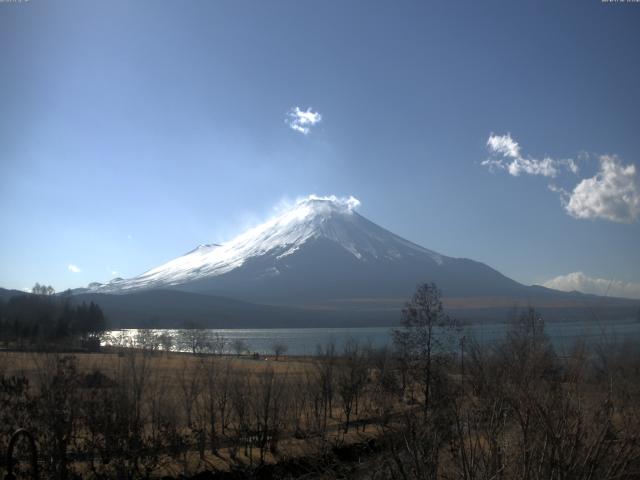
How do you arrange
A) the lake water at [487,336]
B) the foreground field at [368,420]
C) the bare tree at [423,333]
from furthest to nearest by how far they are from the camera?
the bare tree at [423,333] < the lake water at [487,336] < the foreground field at [368,420]

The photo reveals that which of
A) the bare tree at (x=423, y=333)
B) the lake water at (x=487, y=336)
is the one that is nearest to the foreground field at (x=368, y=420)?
the bare tree at (x=423, y=333)

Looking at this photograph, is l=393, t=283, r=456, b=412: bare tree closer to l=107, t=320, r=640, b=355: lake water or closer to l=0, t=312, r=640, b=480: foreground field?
l=0, t=312, r=640, b=480: foreground field

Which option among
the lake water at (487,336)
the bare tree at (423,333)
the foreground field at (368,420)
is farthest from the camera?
the bare tree at (423,333)

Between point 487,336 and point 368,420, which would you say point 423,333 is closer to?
point 368,420

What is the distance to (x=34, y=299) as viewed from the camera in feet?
284

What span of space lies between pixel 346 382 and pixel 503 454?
20.5 m

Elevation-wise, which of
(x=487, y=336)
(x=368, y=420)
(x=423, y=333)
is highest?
(x=423, y=333)

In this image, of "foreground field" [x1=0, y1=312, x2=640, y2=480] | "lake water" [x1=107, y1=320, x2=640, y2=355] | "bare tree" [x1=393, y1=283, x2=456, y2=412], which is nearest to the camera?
"foreground field" [x1=0, y1=312, x2=640, y2=480]

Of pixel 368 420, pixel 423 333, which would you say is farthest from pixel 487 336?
pixel 368 420

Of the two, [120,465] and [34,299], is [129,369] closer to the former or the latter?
[120,465]

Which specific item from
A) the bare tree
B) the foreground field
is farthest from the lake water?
the bare tree

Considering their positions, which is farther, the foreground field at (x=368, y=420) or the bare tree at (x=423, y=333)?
the bare tree at (x=423, y=333)

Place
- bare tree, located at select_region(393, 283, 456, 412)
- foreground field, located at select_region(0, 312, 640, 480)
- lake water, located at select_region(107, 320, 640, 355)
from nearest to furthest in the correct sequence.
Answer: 1. foreground field, located at select_region(0, 312, 640, 480)
2. lake water, located at select_region(107, 320, 640, 355)
3. bare tree, located at select_region(393, 283, 456, 412)

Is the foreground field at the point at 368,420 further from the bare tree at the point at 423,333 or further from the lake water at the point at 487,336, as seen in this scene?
the lake water at the point at 487,336
